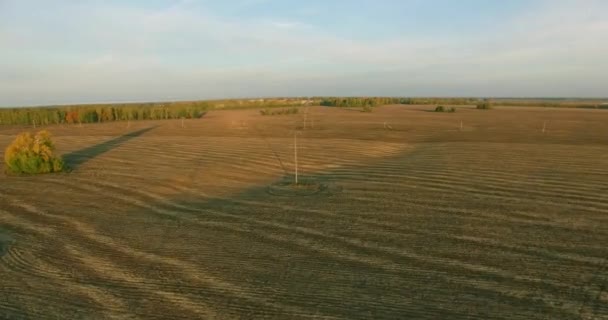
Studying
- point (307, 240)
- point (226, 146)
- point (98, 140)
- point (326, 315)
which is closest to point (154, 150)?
point (226, 146)

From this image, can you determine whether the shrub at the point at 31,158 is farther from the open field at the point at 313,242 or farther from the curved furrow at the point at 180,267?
the curved furrow at the point at 180,267

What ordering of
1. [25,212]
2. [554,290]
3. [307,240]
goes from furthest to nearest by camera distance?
[25,212] → [307,240] → [554,290]

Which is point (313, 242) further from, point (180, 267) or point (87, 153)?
point (87, 153)

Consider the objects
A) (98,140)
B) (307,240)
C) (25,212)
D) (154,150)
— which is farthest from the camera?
(98,140)

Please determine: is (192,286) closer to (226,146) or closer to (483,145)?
(226,146)

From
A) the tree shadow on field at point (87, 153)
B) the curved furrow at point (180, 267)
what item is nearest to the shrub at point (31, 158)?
the tree shadow on field at point (87, 153)

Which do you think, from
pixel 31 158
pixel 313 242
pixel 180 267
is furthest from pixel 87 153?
pixel 313 242
